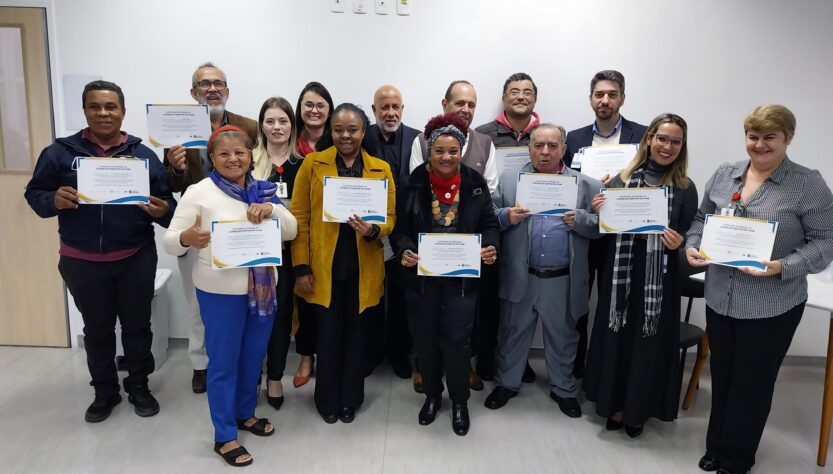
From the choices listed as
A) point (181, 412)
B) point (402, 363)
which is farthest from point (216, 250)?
point (402, 363)

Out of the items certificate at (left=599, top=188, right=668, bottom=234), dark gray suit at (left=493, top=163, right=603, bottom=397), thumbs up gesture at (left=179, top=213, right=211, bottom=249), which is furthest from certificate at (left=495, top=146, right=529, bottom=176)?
thumbs up gesture at (left=179, top=213, right=211, bottom=249)

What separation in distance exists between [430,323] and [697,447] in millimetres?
1602

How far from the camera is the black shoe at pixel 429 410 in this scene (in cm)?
286

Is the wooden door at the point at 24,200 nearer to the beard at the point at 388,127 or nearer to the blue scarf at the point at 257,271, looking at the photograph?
the blue scarf at the point at 257,271

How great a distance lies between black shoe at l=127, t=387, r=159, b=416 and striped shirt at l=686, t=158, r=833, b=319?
3052mm

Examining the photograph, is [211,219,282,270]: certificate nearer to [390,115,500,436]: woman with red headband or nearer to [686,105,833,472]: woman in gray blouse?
[390,115,500,436]: woman with red headband

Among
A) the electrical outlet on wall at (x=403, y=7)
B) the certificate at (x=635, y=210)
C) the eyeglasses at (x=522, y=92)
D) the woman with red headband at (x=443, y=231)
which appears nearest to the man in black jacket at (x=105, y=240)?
the woman with red headband at (x=443, y=231)

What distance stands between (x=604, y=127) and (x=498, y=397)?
1843 mm

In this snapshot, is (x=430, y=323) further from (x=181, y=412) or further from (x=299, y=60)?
(x=299, y=60)

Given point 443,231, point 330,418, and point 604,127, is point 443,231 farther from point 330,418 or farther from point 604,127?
point 604,127

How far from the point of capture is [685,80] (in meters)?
3.70

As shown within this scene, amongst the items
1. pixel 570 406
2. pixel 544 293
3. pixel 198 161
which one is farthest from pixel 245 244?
pixel 570 406

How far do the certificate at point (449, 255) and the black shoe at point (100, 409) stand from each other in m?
1.96

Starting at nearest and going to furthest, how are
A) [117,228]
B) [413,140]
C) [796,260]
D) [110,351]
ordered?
[796,260] → [117,228] → [110,351] → [413,140]
